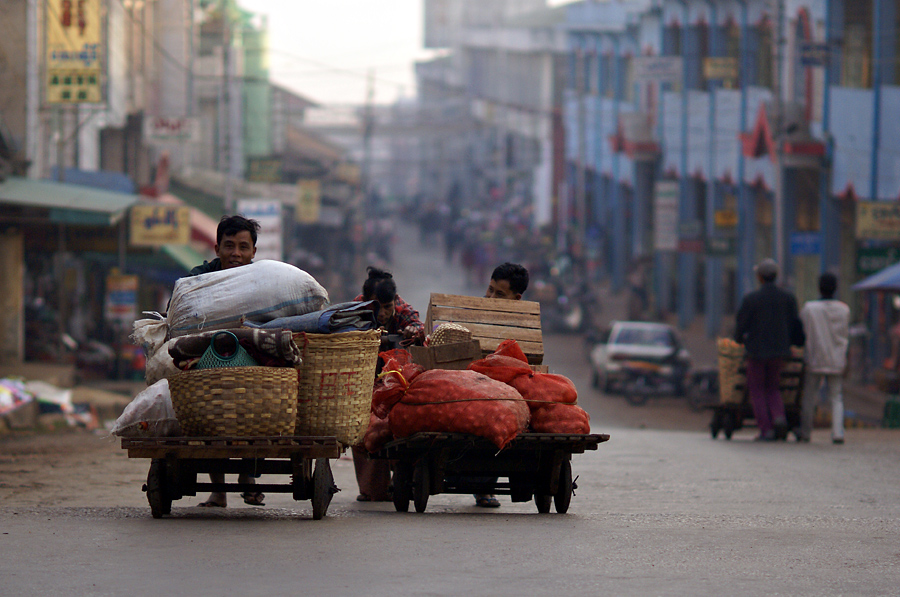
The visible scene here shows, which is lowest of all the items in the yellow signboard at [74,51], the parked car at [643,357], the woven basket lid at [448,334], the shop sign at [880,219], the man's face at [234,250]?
the parked car at [643,357]

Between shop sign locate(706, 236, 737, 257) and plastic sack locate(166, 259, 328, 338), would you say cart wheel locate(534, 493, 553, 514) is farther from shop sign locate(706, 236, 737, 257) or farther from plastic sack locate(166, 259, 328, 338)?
shop sign locate(706, 236, 737, 257)

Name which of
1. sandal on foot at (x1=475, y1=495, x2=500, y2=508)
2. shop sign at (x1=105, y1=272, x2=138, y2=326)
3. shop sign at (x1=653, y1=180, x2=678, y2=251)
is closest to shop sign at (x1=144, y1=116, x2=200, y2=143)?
shop sign at (x1=105, y1=272, x2=138, y2=326)

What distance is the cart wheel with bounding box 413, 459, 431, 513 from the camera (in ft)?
26.9

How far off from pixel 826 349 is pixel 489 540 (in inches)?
339

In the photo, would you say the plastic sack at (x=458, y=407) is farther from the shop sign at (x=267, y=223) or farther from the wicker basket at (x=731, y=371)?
the shop sign at (x=267, y=223)

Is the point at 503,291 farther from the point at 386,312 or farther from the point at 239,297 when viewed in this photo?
the point at 239,297

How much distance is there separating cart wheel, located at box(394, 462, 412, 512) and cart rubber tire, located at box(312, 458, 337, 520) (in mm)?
801

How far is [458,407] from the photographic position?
7949mm

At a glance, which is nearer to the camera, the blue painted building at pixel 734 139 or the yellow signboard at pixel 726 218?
the blue painted building at pixel 734 139

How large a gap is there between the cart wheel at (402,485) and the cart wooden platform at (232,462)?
2.33 ft

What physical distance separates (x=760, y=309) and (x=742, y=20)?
27.5 meters

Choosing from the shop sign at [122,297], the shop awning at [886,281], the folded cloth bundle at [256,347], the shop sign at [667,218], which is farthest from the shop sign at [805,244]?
the folded cloth bundle at [256,347]

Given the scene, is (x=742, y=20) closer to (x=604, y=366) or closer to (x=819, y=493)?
(x=604, y=366)

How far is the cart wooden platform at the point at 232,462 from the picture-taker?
7102 mm
